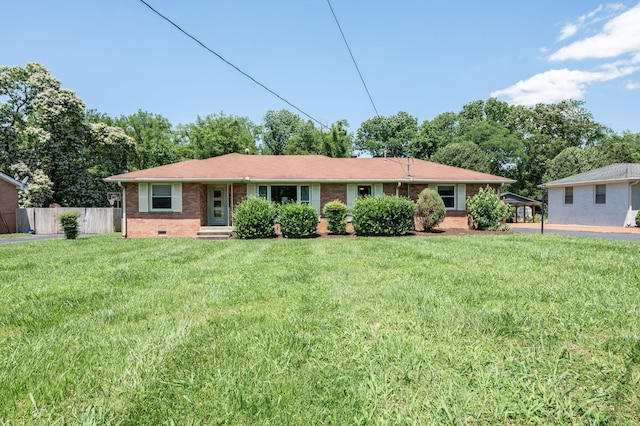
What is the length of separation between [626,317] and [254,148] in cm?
3925

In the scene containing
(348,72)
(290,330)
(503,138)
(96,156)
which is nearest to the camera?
(290,330)

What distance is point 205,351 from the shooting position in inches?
115

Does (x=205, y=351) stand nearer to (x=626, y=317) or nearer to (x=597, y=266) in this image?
(x=626, y=317)

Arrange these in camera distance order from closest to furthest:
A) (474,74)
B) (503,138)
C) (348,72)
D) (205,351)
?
(205,351) → (348,72) → (474,74) → (503,138)

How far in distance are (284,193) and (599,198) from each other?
20120 millimetres

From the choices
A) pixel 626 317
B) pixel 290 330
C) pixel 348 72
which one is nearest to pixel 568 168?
pixel 348 72

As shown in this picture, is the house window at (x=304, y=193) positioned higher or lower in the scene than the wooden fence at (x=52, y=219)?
higher

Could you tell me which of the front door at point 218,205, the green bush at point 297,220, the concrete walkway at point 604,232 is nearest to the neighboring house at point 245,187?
the front door at point 218,205

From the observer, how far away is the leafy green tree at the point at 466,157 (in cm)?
3575

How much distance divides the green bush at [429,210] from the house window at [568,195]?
47.5 ft

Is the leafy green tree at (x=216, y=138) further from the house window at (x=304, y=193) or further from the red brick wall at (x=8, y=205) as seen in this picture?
the house window at (x=304, y=193)

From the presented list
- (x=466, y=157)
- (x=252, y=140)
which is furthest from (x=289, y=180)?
(x=466, y=157)

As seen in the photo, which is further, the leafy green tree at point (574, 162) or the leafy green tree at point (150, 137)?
the leafy green tree at point (150, 137)

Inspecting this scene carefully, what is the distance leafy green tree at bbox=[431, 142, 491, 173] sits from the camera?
35750mm
